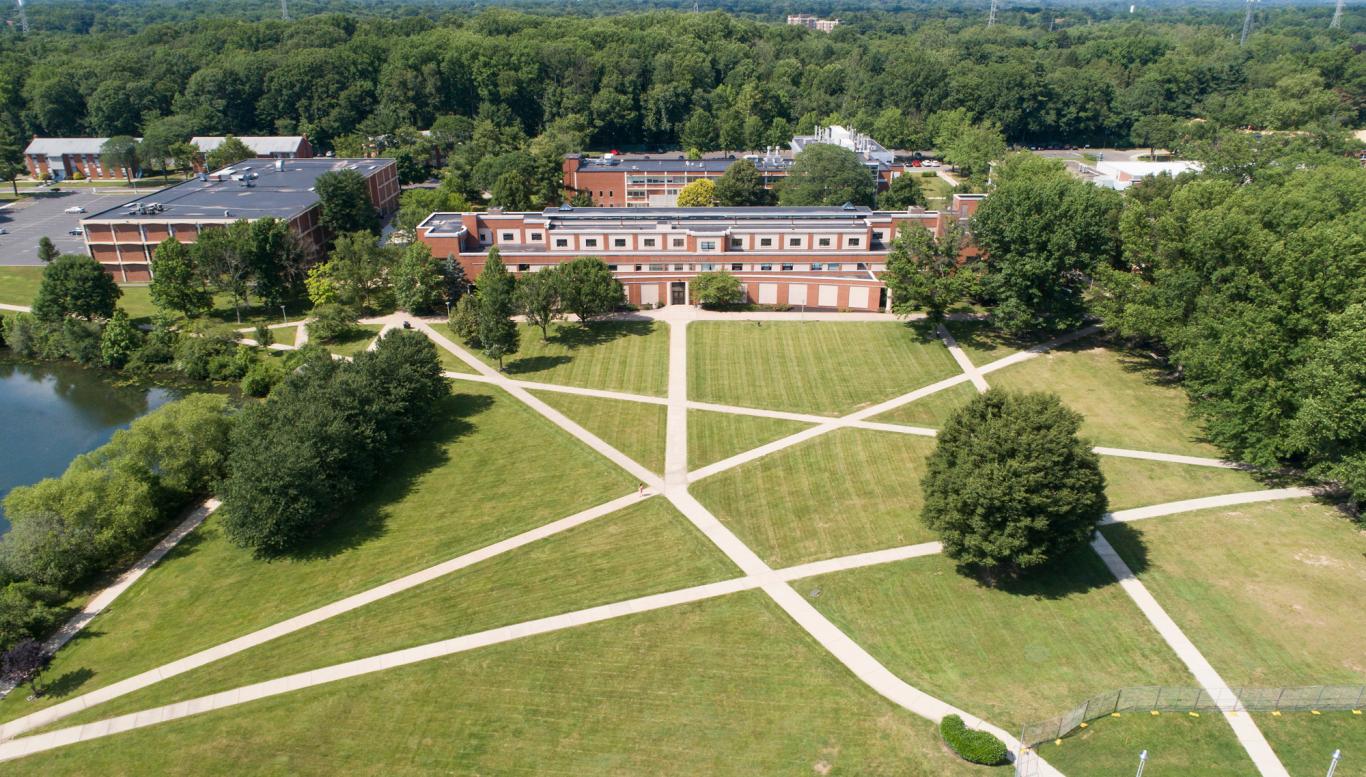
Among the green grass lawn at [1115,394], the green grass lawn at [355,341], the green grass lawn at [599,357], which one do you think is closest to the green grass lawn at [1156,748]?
the green grass lawn at [1115,394]

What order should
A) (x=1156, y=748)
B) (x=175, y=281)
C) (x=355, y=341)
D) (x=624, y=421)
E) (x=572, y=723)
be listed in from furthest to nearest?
(x=175, y=281) → (x=355, y=341) → (x=624, y=421) → (x=572, y=723) → (x=1156, y=748)

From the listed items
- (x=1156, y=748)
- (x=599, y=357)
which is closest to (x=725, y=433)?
(x=599, y=357)

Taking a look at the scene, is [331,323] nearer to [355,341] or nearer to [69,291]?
[355,341]

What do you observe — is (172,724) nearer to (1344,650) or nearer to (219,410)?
(219,410)

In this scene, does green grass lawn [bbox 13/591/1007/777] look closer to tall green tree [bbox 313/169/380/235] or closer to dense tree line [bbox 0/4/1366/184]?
tall green tree [bbox 313/169/380/235]

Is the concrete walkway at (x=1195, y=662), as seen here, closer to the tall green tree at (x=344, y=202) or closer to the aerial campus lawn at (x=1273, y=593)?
the aerial campus lawn at (x=1273, y=593)

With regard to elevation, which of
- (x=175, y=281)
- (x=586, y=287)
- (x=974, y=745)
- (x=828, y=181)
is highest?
(x=828, y=181)

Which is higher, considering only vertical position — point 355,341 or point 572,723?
point 355,341
